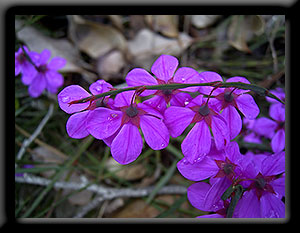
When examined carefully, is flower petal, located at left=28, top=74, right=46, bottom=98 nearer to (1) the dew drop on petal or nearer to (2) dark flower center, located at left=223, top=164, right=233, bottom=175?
(1) the dew drop on petal

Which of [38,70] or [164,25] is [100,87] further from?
[164,25]

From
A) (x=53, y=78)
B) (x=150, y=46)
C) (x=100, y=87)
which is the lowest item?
(x=100, y=87)

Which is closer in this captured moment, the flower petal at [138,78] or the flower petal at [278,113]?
the flower petal at [138,78]

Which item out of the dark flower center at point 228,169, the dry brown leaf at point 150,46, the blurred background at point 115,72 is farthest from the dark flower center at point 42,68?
the dark flower center at point 228,169

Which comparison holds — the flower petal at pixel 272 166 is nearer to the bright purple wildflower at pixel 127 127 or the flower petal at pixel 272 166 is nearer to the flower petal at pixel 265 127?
the bright purple wildflower at pixel 127 127

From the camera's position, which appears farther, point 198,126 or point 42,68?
point 42,68

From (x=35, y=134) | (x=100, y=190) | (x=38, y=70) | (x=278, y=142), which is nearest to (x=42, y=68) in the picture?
(x=38, y=70)
